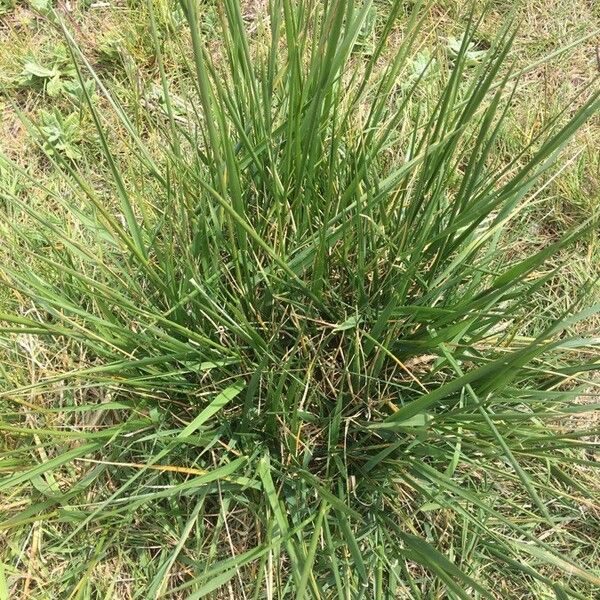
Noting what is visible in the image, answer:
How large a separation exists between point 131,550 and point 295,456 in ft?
1.18

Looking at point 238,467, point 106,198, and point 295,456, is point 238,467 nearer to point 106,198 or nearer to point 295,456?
point 295,456

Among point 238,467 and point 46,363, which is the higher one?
point 238,467

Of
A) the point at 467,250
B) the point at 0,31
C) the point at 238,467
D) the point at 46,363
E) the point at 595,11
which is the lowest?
the point at 46,363

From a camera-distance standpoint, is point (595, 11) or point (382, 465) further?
point (595, 11)

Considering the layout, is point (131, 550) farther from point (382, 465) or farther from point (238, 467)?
point (382, 465)

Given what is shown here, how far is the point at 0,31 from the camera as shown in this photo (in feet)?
4.72

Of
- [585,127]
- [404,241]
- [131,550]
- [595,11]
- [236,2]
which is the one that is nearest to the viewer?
[236,2]

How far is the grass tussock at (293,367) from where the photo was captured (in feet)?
2.48

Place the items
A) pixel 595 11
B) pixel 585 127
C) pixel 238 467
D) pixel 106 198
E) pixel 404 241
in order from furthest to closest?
pixel 595 11
pixel 585 127
pixel 106 198
pixel 238 467
pixel 404 241

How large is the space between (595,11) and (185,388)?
1.36m

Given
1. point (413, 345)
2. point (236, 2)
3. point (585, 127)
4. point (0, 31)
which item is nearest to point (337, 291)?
point (413, 345)

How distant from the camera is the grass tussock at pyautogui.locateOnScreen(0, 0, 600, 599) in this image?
29.7 inches

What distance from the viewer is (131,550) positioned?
1.02m

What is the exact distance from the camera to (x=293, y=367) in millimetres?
927
